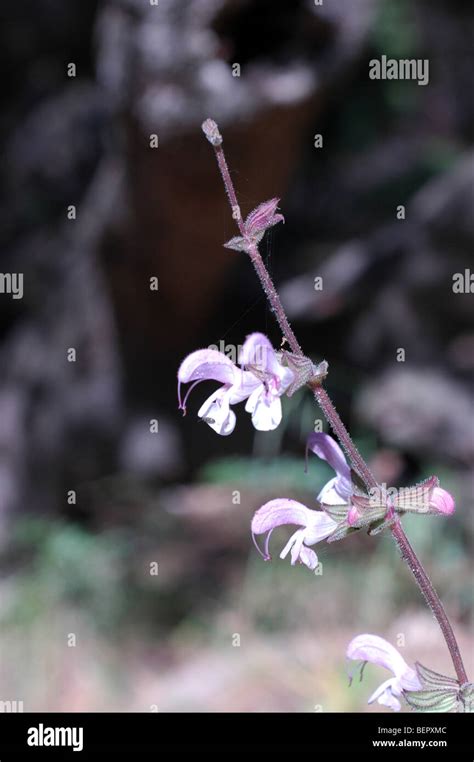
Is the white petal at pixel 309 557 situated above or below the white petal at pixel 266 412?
below

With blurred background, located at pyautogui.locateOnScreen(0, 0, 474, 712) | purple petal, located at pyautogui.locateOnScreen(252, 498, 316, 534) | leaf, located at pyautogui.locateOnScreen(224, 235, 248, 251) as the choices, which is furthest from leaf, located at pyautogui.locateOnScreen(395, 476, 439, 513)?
blurred background, located at pyautogui.locateOnScreen(0, 0, 474, 712)

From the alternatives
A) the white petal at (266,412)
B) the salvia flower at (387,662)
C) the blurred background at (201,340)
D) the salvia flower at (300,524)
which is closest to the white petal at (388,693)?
the salvia flower at (387,662)

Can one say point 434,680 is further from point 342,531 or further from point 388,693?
point 342,531

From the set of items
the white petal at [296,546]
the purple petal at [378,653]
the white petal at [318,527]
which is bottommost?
the purple petal at [378,653]

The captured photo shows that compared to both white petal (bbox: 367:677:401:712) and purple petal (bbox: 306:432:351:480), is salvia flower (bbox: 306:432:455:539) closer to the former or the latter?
purple petal (bbox: 306:432:351:480)

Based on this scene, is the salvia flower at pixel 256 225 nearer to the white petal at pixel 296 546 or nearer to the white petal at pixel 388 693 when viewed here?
the white petal at pixel 296 546
